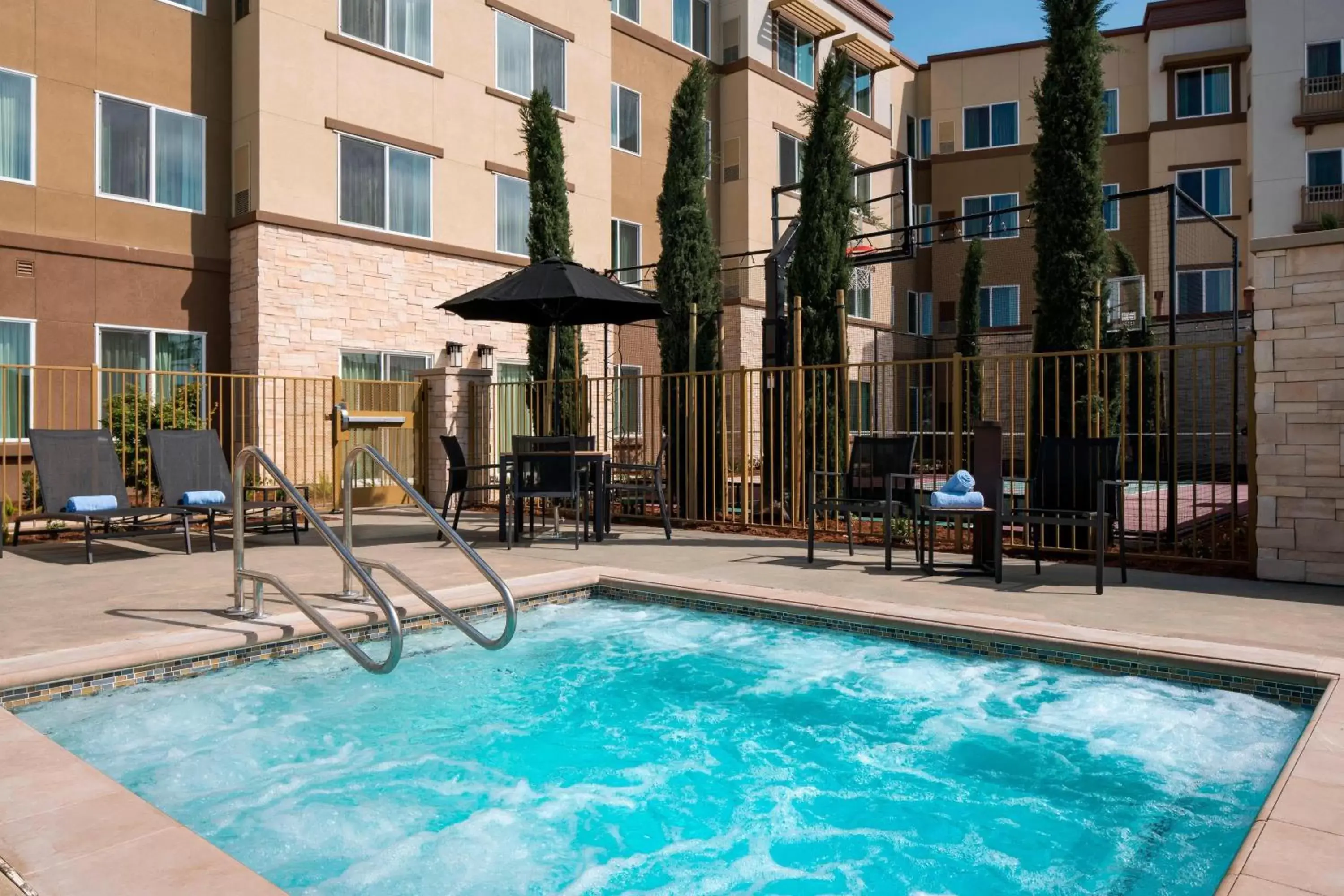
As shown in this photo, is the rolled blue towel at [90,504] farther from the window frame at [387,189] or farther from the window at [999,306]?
the window at [999,306]

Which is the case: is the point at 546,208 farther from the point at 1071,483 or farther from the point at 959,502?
the point at 1071,483

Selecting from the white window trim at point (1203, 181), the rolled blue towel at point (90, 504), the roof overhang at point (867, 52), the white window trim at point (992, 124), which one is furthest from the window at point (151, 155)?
the white window trim at point (1203, 181)

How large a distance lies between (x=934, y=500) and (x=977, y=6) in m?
19.2

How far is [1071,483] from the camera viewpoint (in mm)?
7039

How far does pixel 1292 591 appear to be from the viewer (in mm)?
6223

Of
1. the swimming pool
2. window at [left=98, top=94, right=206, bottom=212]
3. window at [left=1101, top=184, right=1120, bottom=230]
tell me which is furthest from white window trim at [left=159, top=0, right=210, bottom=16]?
window at [left=1101, top=184, right=1120, bottom=230]

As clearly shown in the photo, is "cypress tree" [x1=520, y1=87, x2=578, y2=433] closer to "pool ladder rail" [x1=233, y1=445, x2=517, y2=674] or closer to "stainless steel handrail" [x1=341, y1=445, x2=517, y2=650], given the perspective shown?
"pool ladder rail" [x1=233, y1=445, x2=517, y2=674]

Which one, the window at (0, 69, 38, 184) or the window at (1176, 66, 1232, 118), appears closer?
the window at (0, 69, 38, 184)

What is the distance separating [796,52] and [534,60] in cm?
842

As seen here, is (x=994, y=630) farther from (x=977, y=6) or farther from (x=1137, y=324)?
(x=977, y=6)

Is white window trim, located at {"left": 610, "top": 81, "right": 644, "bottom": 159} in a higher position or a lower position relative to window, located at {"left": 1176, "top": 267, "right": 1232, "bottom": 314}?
higher

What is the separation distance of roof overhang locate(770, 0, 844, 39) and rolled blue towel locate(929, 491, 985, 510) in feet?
58.5

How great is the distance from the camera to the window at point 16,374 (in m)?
11.1

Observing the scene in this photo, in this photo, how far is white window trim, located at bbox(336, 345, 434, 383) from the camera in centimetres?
1363
